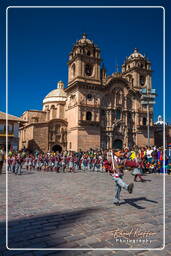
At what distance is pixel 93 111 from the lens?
3788cm

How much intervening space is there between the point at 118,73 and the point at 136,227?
40044 millimetres

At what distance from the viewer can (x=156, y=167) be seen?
17781mm

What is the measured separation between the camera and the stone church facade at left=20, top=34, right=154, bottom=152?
1460 inches

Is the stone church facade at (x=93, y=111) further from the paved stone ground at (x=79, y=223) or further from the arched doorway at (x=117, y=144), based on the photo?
the paved stone ground at (x=79, y=223)

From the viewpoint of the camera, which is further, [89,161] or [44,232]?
[89,161]

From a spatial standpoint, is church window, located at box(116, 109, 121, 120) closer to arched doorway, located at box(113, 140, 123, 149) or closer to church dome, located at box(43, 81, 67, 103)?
arched doorway, located at box(113, 140, 123, 149)

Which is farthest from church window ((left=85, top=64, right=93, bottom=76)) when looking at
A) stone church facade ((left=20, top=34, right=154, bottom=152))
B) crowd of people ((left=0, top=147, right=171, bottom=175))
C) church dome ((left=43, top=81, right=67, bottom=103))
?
crowd of people ((left=0, top=147, right=171, bottom=175))

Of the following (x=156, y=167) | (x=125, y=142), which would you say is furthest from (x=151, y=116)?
(x=156, y=167)

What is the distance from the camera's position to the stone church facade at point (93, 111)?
37.1 meters

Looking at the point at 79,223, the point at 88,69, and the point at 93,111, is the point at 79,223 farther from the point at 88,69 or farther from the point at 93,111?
the point at 88,69

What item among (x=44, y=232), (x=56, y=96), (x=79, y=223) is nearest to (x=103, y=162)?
(x=79, y=223)

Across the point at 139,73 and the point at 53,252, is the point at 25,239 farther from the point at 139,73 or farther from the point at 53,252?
the point at 139,73

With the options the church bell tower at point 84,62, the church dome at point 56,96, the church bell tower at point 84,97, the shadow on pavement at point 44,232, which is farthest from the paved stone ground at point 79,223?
the church dome at point 56,96

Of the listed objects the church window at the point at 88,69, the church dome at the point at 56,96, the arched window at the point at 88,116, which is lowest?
the arched window at the point at 88,116
